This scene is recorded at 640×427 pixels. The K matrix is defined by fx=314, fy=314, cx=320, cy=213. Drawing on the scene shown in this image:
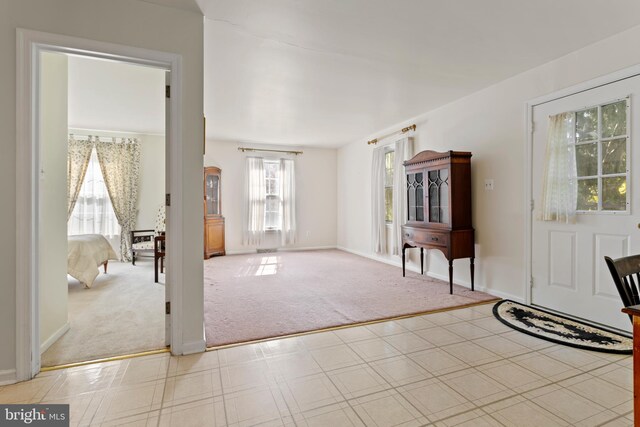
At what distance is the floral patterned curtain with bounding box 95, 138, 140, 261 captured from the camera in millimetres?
5934

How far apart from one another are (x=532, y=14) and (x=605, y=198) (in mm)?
1631

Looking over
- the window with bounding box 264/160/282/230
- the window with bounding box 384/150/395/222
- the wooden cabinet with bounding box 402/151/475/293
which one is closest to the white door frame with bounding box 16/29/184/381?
the wooden cabinet with bounding box 402/151/475/293

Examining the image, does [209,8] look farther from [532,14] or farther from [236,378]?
[236,378]

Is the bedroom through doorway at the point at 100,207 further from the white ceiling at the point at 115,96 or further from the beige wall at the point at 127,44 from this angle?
the beige wall at the point at 127,44

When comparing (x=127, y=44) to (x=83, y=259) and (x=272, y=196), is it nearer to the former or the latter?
(x=83, y=259)

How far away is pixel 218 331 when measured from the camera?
2.62 m

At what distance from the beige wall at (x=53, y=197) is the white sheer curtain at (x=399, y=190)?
4.21 m

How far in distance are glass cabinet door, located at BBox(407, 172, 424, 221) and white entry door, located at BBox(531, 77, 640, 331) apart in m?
1.36

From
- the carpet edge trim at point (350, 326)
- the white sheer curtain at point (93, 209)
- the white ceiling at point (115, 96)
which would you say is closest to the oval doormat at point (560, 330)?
the carpet edge trim at point (350, 326)

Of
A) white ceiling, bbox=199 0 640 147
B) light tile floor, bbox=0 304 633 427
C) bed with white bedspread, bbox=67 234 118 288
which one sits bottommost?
light tile floor, bbox=0 304 633 427

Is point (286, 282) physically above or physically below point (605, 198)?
below

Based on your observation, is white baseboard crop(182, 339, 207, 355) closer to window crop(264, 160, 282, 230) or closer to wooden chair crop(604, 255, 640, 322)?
wooden chair crop(604, 255, 640, 322)

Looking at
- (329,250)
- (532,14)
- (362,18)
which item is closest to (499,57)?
(532,14)

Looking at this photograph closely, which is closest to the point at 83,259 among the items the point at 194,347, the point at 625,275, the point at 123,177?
the point at 123,177
